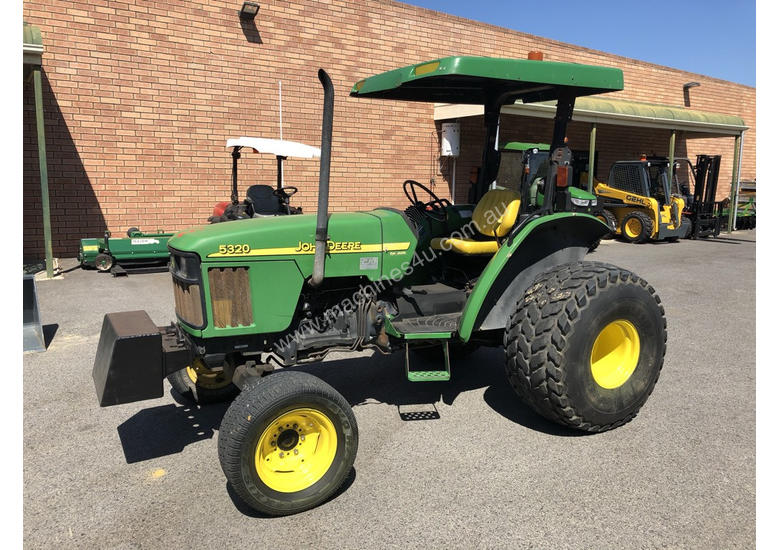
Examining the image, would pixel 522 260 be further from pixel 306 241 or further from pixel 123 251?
pixel 123 251

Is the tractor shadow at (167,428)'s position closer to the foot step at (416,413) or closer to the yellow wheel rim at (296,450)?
the yellow wheel rim at (296,450)

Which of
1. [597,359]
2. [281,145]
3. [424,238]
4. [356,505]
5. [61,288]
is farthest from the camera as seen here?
[281,145]

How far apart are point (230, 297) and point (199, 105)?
26.9 ft

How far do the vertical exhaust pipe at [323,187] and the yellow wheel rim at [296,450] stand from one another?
2.56 ft

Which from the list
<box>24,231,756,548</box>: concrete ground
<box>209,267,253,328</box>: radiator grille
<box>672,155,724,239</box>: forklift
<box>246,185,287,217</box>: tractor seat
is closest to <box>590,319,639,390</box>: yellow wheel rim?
<box>24,231,756,548</box>: concrete ground

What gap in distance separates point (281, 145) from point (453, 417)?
6603 mm

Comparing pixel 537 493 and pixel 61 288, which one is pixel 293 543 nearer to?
pixel 537 493

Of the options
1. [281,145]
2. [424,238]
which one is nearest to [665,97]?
[281,145]

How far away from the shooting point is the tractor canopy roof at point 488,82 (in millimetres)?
3057

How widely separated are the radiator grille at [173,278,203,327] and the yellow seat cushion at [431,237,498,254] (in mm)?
1662

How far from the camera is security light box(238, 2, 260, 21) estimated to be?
33.7 ft

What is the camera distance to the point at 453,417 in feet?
12.4

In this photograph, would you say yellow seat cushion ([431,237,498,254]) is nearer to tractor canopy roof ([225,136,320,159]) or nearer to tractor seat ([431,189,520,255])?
tractor seat ([431,189,520,255])

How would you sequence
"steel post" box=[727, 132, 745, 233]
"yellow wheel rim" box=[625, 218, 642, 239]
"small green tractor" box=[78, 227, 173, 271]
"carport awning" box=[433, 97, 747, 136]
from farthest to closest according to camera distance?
"steel post" box=[727, 132, 745, 233] < "yellow wheel rim" box=[625, 218, 642, 239] < "carport awning" box=[433, 97, 747, 136] < "small green tractor" box=[78, 227, 173, 271]
